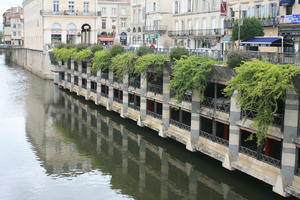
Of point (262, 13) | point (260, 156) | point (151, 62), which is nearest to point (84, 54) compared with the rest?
point (151, 62)

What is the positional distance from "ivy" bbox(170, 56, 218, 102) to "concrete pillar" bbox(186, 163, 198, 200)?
5352 mm

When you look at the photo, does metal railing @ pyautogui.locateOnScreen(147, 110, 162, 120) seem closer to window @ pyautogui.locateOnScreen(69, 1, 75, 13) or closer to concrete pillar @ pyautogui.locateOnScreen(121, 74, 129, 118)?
concrete pillar @ pyautogui.locateOnScreen(121, 74, 129, 118)

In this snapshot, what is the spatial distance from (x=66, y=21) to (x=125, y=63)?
2229 inches

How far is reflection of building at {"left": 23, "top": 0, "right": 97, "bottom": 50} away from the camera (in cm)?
10004

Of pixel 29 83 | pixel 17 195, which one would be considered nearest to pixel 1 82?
pixel 29 83

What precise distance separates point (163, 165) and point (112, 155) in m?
5.27

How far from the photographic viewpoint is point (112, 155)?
129ft

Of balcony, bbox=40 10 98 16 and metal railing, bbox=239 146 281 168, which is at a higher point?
balcony, bbox=40 10 98 16

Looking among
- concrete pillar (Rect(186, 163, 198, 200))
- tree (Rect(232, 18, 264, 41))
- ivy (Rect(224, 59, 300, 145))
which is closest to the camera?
ivy (Rect(224, 59, 300, 145))

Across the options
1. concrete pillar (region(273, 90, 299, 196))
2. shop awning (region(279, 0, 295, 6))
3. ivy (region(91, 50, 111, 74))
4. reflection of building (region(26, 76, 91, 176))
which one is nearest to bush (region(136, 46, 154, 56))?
ivy (region(91, 50, 111, 74))

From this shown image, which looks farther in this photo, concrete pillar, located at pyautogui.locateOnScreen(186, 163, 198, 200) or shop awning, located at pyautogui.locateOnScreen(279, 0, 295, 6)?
shop awning, located at pyautogui.locateOnScreen(279, 0, 295, 6)

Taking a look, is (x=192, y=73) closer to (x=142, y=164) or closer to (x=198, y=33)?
(x=142, y=164)

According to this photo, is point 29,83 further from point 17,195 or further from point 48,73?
point 17,195

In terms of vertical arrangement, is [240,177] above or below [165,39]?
below
